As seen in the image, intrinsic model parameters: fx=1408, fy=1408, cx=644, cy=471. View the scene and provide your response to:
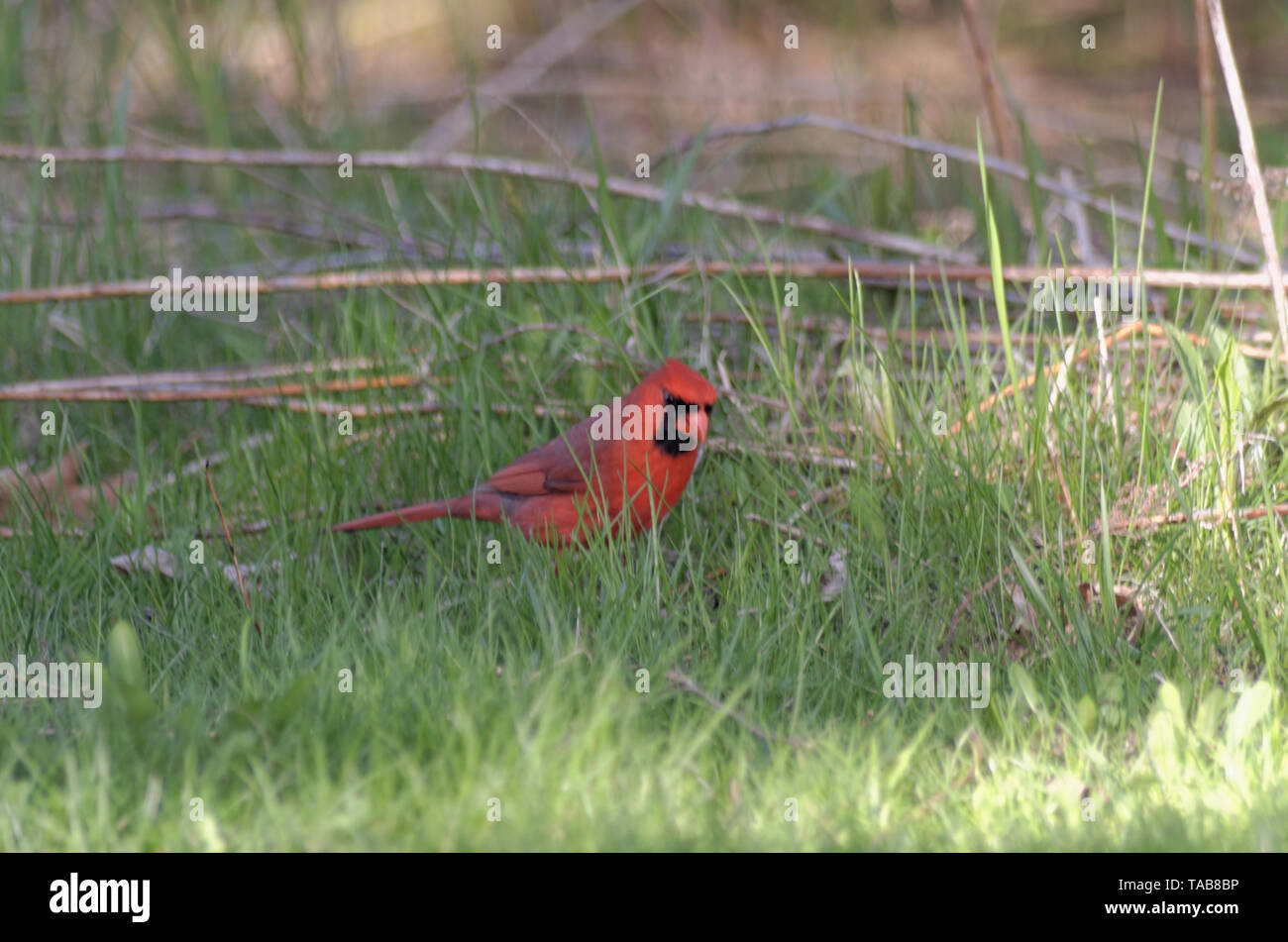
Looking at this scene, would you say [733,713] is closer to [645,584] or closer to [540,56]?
[645,584]

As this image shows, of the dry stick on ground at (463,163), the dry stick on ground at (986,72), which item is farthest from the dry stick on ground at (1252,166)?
the dry stick on ground at (986,72)

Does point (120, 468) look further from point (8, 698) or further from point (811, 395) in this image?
point (811, 395)

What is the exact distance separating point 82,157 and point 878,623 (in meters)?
3.13

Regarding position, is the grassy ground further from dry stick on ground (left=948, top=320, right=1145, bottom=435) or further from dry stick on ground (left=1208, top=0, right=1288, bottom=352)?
dry stick on ground (left=1208, top=0, right=1288, bottom=352)

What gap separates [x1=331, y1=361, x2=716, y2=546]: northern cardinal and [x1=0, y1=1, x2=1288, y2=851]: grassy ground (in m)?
0.10

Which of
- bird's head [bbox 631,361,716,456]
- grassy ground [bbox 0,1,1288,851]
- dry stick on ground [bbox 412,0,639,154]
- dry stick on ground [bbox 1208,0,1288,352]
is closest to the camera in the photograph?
grassy ground [bbox 0,1,1288,851]

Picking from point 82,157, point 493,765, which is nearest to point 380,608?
point 493,765

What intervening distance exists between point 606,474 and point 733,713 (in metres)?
1.16

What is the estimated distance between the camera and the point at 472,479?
4.22 meters

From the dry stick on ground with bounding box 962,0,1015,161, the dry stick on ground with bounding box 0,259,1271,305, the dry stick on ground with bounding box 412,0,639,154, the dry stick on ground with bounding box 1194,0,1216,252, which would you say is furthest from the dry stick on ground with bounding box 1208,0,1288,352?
the dry stick on ground with bounding box 412,0,639,154

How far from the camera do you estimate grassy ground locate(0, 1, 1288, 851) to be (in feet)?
8.45

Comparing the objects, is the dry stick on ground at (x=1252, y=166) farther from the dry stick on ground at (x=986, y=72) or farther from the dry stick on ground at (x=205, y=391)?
the dry stick on ground at (x=205, y=391)

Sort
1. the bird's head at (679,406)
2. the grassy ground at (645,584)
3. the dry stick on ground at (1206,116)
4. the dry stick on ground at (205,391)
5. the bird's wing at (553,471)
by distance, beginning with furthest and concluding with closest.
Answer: the dry stick on ground at (1206,116) < the dry stick on ground at (205,391) < the bird's wing at (553,471) < the bird's head at (679,406) < the grassy ground at (645,584)

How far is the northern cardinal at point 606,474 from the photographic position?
3.78 metres
